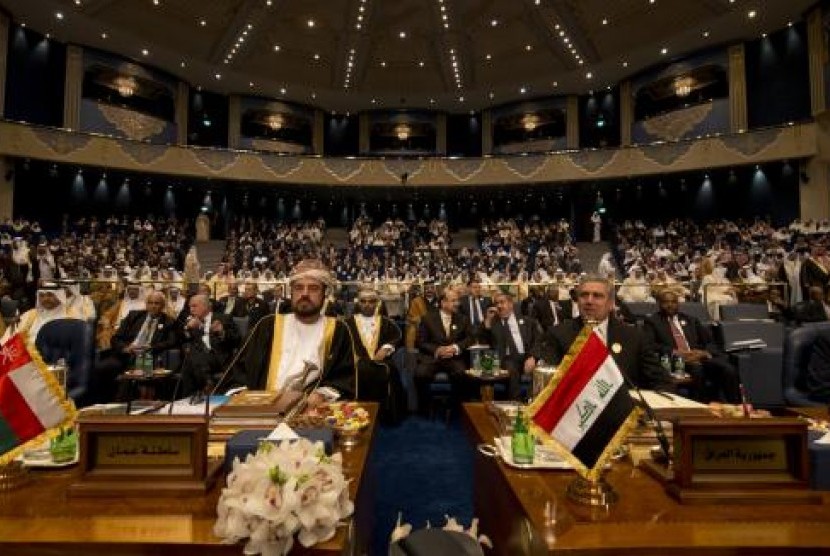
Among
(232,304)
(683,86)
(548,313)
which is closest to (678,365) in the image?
(548,313)

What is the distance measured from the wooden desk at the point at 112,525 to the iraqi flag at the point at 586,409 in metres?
0.53

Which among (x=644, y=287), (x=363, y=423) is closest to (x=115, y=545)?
(x=363, y=423)

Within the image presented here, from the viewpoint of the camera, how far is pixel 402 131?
907 inches

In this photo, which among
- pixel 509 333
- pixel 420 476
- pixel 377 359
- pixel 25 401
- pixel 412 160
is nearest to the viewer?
pixel 25 401

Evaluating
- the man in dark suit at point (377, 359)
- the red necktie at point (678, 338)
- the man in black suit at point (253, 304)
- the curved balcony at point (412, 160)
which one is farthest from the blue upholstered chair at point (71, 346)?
the curved balcony at point (412, 160)

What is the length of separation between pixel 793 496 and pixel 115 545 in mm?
1493

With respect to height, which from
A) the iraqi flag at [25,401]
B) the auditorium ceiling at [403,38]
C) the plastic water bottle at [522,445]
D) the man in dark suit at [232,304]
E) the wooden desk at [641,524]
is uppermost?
the auditorium ceiling at [403,38]

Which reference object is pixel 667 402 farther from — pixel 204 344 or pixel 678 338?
pixel 204 344

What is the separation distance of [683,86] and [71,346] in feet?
63.4

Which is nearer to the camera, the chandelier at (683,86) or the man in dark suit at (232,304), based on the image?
the man in dark suit at (232,304)

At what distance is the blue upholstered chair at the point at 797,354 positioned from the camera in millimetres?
3406

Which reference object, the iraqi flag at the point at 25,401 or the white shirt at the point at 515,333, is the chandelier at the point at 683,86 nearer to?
the white shirt at the point at 515,333

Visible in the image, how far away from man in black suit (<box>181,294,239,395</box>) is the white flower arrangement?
12.5 ft

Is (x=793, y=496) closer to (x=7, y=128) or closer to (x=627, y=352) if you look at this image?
(x=627, y=352)
